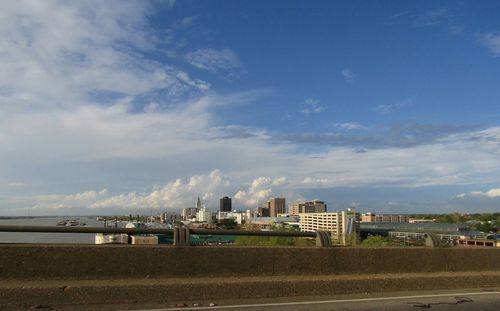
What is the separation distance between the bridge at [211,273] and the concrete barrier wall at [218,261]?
0.02 metres

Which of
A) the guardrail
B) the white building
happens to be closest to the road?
the guardrail

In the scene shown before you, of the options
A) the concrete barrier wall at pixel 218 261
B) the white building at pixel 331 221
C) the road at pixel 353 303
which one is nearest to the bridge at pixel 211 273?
the concrete barrier wall at pixel 218 261

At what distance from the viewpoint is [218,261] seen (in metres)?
8.52

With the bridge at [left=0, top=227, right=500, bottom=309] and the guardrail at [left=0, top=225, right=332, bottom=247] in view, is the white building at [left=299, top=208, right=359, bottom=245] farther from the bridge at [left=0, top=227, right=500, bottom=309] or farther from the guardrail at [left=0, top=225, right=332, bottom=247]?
the guardrail at [left=0, top=225, right=332, bottom=247]

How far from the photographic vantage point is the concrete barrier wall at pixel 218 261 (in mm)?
7539

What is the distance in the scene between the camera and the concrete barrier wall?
7539mm

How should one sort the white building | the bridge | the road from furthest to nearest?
1. the white building
2. the bridge
3. the road

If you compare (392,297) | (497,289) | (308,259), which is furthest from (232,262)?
(497,289)

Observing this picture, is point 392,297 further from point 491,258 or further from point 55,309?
point 55,309

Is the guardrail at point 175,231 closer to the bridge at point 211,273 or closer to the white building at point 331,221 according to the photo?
the bridge at point 211,273

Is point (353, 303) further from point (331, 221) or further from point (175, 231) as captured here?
point (331, 221)

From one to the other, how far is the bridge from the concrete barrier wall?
15 mm

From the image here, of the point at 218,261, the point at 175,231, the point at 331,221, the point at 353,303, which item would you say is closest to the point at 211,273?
the point at 218,261

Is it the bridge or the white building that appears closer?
the bridge
